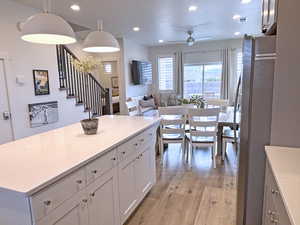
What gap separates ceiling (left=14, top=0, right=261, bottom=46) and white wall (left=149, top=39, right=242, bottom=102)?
4.48 feet

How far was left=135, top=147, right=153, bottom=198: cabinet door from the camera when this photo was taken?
2375mm

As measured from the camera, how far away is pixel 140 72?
24.4 feet

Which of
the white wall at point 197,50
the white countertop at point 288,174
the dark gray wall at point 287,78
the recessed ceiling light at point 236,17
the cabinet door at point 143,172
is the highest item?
the recessed ceiling light at point 236,17

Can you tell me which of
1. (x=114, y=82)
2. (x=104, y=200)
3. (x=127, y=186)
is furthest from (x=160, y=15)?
(x=114, y=82)

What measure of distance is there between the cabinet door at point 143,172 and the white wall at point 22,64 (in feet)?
8.30

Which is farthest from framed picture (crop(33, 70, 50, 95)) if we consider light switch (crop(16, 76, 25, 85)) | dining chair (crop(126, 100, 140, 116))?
dining chair (crop(126, 100, 140, 116))

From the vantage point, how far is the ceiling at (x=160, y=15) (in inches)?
151

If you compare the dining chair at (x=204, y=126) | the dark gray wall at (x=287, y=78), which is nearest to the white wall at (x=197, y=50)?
the dining chair at (x=204, y=126)

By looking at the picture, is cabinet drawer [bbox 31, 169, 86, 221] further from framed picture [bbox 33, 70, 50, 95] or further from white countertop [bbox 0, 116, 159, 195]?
framed picture [bbox 33, 70, 50, 95]

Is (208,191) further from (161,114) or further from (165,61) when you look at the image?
(165,61)

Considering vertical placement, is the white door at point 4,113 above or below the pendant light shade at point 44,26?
below

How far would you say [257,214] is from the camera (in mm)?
1811

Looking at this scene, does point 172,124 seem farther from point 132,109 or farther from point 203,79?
point 203,79

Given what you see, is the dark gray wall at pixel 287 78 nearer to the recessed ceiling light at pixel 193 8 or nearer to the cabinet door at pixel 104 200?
the cabinet door at pixel 104 200
